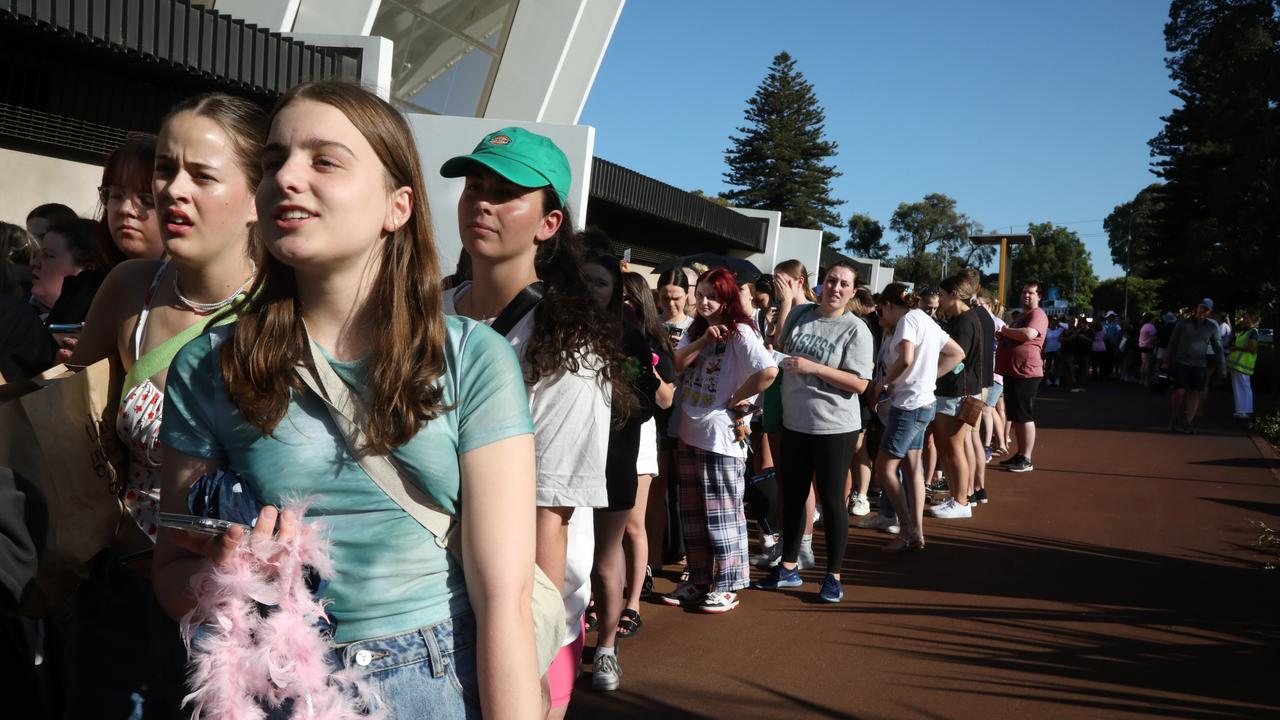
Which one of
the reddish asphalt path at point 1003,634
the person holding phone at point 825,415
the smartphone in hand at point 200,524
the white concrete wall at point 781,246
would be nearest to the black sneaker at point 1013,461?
the reddish asphalt path at point 1003,634

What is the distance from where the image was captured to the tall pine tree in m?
71.0

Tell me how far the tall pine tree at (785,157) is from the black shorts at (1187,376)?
5419 cm

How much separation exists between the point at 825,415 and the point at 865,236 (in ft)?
334

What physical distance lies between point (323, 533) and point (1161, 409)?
23.0m

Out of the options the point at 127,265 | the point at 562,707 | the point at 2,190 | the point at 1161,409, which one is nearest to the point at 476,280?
the point at 127,265

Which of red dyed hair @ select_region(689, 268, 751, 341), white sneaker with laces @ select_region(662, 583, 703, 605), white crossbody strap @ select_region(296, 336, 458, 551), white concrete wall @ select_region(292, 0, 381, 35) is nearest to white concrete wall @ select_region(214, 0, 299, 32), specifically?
white concrete wall @ select_region(292, 0, 381, 35)

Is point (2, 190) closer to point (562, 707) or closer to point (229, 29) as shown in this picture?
point (229, 29)

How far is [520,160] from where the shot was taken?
258 cm

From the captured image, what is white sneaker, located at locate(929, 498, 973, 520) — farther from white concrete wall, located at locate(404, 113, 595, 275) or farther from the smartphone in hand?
the smartphone in hand

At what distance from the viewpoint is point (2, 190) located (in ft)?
40.0

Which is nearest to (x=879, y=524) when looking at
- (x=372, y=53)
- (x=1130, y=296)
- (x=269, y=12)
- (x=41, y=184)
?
(x=372, y=53)

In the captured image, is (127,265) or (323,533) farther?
(127,265)

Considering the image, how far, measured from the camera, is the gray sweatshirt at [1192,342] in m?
15.3

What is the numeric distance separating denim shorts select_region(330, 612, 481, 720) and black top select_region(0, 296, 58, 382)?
89.0 inches
